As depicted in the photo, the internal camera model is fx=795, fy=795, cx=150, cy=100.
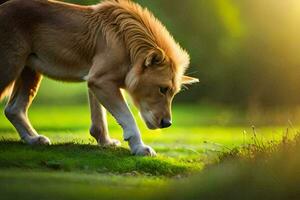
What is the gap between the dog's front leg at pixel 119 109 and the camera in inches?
327

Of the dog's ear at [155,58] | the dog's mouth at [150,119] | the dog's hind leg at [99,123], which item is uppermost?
the dog's ear at [155,58]

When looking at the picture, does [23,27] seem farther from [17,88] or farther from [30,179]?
[30,179]

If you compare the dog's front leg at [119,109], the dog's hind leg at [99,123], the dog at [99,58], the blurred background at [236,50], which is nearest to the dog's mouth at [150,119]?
the dog at [99,58]

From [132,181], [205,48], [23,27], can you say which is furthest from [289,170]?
[205,48]

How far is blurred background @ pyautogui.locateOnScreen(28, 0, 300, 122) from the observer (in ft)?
57.2

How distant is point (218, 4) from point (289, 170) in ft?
45.8

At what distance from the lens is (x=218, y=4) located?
67.9 feet

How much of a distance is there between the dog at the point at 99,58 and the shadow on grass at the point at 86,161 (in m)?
0.23

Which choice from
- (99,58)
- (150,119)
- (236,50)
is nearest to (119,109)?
(150,119)

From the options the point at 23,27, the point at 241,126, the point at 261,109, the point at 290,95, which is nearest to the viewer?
the point at 23,27

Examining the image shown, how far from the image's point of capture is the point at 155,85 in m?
8.52

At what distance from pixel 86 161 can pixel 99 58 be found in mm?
1251

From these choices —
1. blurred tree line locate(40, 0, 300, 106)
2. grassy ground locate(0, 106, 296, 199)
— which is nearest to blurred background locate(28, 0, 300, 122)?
blurred tree line locate(40, 0, 300, 106)

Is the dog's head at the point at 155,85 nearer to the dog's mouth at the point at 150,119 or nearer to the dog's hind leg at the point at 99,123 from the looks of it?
the dog's mouth at the point at 150,119
